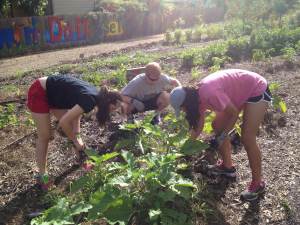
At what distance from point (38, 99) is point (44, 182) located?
2.74 ft

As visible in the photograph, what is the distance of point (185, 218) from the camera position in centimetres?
338

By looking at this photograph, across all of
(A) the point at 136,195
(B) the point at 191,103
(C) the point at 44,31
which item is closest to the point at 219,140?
(B) the point at 191,103

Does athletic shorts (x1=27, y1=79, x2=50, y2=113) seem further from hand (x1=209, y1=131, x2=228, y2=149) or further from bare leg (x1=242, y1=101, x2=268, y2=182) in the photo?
bare leg (x1=242, y1=101, x2=268, y2=182)

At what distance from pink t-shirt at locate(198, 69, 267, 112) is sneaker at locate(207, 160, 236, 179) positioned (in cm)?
78

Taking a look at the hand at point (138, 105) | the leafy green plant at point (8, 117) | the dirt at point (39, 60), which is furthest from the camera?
the dirt at point (39, 60)

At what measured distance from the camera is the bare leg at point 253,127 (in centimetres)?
384

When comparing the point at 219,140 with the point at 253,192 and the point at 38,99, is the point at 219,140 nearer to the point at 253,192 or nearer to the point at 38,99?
the point at 253,192

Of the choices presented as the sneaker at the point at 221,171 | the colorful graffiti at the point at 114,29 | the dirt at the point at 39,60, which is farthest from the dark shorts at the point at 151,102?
the colorful graffiti at the point at 114,29

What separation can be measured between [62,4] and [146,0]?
18.6 feet

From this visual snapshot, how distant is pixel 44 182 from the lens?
432cm

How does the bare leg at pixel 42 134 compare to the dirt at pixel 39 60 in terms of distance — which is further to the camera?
the dirt at pixel 39 60

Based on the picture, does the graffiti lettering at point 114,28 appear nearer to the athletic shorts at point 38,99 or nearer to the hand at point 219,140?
the athletic shorts at point 38,99

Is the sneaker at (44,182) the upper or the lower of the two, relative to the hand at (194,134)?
lower

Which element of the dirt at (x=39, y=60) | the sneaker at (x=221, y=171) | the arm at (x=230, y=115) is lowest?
the dirt at (x=39, y=60)
